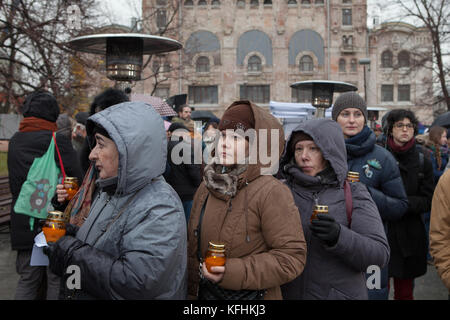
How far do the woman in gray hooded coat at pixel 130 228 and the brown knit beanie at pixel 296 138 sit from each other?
98 cm

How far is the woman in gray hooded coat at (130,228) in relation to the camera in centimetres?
185

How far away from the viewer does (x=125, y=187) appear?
1986 mm

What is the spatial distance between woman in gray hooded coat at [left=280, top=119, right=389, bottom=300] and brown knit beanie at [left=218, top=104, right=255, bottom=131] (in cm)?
40

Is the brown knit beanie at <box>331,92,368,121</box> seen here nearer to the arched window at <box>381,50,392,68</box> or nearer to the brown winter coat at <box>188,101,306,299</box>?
the brown winter coat at <box>188,101,306,299</box>

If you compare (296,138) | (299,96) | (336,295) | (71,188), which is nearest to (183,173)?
(71,188)

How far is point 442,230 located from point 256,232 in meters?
1.15

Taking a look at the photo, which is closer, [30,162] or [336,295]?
[336,295]

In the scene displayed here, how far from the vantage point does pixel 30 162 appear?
367 centimetres

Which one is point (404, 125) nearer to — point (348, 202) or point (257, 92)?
point (348, 202)

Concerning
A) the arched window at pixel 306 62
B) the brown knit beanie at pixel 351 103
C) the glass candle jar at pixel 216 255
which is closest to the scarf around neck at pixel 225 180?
the glass candle jar at pixel 216 255

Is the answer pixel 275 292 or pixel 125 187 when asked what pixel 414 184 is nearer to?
pixel 275 292

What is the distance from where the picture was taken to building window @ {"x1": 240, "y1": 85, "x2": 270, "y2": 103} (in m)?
41.2
